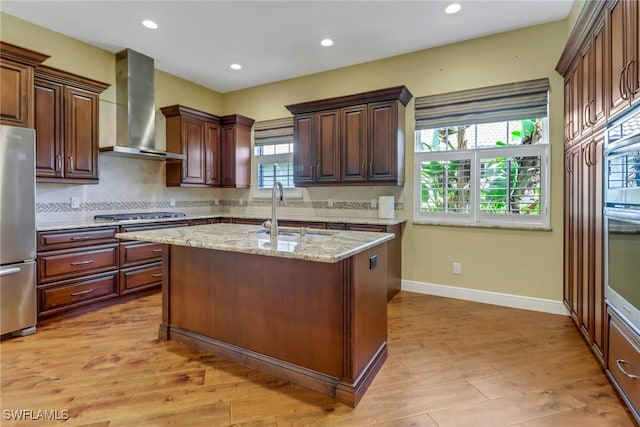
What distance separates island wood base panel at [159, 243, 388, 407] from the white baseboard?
1.78 m

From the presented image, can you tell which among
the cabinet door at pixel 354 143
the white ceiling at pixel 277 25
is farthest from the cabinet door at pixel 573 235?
the cabinet door at pixel 354 143

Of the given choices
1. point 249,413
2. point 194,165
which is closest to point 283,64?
point 194,165

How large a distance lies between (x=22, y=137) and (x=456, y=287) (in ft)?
14.8

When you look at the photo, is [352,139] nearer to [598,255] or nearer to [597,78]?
[597,78]

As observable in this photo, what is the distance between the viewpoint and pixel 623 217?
174cm

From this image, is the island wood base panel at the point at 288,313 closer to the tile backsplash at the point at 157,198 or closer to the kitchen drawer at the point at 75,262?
the kitchen drawer at the point at 75,262

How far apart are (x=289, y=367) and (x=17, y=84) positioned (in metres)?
3.30

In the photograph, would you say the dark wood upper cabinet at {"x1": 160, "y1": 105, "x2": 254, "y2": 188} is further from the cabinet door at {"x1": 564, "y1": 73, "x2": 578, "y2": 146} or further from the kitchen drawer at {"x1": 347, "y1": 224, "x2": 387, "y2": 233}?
the cabinet door at {"x1": 564, "y1": 73, "x2": 578, "y2": 146}

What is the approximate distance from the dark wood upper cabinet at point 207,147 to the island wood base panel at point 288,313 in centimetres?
245

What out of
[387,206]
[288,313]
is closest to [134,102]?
[387,206]

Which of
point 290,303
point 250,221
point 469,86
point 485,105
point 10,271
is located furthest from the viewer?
point 250,221

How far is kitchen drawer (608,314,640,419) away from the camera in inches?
62.5

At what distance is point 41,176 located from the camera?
10.3 ft

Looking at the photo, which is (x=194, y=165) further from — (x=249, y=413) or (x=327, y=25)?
(x=249, y=413)
